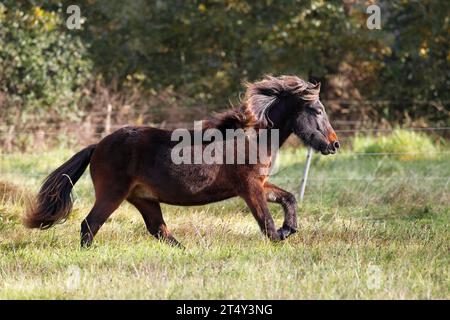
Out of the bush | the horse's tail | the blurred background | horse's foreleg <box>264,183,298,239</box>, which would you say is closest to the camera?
horse's foreleg <box>264,183,298,239</box>

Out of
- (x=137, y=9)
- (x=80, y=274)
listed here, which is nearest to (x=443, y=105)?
(x=137, y=9)

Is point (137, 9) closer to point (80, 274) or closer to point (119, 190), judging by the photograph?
point (119, 190)

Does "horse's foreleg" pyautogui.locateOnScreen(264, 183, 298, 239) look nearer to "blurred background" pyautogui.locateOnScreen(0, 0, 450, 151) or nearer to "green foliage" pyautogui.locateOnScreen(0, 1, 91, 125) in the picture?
"green foliage" pyautogui.locateOnScreen(0, 1, 91, 125)

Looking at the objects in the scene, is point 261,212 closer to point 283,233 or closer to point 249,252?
point 283,233

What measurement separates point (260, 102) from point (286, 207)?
47.4 inches

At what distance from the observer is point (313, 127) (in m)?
8.56

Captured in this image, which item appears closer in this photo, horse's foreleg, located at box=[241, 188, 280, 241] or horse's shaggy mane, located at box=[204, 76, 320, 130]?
horse's foreleg, located at box=[241, 188, 280, 241]

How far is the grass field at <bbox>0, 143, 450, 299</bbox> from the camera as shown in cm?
611

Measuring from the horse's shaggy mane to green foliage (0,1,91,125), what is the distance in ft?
30.9

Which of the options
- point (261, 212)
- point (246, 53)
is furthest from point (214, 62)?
point (261, 212)

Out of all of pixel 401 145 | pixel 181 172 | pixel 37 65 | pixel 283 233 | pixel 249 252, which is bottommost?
pixel 249 252

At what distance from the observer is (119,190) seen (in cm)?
823

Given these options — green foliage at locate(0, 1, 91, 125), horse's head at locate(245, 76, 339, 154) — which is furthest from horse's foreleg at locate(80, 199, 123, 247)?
green foliage at locate(0, 1, 91, 125)

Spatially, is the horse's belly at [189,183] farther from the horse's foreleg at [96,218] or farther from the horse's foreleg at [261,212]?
the horse's foreleg at [96,218]
